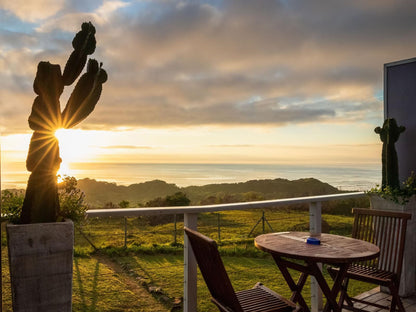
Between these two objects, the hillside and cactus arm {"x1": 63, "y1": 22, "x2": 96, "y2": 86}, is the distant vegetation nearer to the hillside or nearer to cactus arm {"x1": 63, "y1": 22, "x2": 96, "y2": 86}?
the hillside

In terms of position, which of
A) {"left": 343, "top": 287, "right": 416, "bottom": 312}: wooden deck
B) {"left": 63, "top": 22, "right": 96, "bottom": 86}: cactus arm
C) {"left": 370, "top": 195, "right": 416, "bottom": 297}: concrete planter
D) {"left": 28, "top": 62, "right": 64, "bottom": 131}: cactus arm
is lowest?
{"left": 343, "top": 287, "right": 416, "bottom": 312}: wooden deck

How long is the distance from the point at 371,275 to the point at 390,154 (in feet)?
5.88

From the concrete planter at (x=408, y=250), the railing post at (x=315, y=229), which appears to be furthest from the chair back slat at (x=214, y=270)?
the concrete planter at (x=408, y=250)

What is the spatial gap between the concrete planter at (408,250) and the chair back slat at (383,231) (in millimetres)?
462

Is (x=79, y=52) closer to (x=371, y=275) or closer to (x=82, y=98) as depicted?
(x=82, y=98)

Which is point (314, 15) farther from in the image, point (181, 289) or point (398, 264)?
point (181, 289)

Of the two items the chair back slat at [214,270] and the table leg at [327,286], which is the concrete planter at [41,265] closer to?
the chair back slat at [214,270]

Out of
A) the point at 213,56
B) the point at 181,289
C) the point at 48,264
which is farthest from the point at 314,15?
the point at 48,264

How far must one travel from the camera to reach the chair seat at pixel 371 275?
9.71 ft

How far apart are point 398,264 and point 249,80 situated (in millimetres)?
6543

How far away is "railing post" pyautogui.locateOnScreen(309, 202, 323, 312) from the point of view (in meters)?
3.62

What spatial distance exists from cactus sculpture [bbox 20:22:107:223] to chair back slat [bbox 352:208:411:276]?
2.84 metres

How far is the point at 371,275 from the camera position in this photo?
3061 mm

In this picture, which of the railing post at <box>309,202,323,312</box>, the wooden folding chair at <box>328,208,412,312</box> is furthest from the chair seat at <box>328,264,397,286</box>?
the railing post at <box>309,202,323,312</box>
